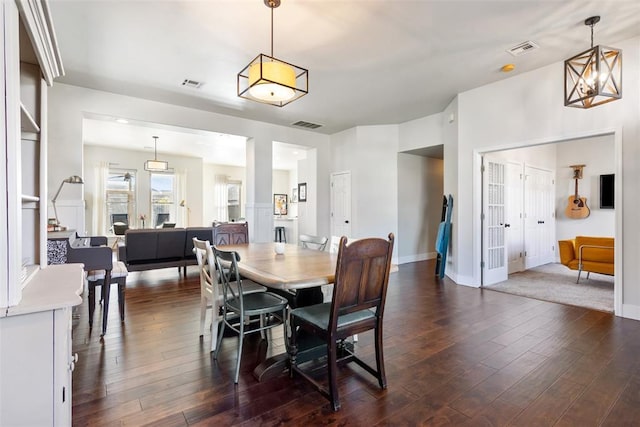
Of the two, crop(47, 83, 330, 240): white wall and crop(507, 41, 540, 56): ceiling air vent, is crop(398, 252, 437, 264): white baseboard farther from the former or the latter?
crop(507, 41, 540, 56): ceiling air vent

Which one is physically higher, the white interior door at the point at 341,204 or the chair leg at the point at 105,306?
the white interior door at the point at 341,204

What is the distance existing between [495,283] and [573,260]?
1343 mm

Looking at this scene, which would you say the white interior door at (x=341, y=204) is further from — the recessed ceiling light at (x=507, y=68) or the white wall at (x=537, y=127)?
the recessed ceiling light at (x=507, y=68)

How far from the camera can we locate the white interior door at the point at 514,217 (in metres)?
5.41

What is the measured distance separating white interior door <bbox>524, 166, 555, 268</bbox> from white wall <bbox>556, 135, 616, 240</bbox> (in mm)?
250

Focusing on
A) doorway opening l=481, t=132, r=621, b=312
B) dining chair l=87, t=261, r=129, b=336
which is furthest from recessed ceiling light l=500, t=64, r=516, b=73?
dining chair l=87, t=261, r=129, b=336

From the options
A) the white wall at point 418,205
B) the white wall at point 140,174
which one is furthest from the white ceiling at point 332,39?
the white wall at point 140,174

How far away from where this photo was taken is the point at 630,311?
10.8 ft

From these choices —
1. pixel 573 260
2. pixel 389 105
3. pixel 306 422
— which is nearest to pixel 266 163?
pixel 389 105

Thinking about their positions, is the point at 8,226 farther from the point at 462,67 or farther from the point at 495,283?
the point at 495,283

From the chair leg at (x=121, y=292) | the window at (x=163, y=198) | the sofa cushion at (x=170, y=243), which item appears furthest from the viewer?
the window at (x=163, y=198)

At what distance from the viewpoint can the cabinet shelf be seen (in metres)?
1.45

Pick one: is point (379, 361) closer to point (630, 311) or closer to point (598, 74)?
point (598, 74)

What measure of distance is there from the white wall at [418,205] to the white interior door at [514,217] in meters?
1.85
